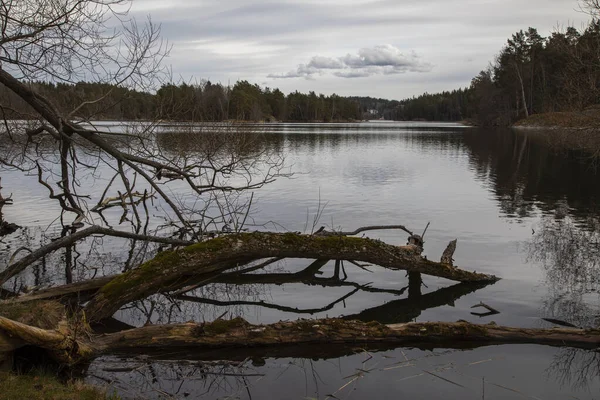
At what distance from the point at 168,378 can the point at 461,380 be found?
11.3 ft

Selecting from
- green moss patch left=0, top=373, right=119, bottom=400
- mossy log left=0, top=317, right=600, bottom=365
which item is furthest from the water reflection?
green moss patch left=0, top=373, right=119, bottom=400

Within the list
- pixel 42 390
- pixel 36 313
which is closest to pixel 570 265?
pixel 36 313

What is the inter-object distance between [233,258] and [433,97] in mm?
201796

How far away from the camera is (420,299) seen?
927 cm

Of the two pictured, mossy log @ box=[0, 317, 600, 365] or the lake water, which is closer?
the lake water

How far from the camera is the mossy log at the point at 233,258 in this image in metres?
7.64

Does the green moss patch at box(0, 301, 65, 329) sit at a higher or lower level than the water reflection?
higher

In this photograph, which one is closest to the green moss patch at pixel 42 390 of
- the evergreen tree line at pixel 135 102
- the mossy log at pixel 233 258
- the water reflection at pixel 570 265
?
the mossy log at pixel 233 258

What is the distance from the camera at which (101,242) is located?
42.8 ft

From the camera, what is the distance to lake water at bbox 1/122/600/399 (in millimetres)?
Answer: 6016

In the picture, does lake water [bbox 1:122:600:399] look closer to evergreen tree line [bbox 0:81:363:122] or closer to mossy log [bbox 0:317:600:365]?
mossy log [bbox 0:317:600:365]

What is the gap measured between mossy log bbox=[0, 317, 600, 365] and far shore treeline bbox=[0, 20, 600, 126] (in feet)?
15.7

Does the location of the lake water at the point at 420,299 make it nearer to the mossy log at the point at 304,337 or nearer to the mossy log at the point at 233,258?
the mossy log at the point at 304,337

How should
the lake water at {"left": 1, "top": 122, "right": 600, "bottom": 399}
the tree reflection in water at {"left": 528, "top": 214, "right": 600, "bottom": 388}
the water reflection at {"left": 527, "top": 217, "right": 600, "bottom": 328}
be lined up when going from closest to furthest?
the lake water at {"left": 1, "top": 122, "right": 600, "bottom": 399}, the tree reflection in water at {"left": 528, "top": 214, "right": 600, "bottom": 388}, the water reflection at {"left": 527, "top": 217, "right": 600, "bottom": 328}
